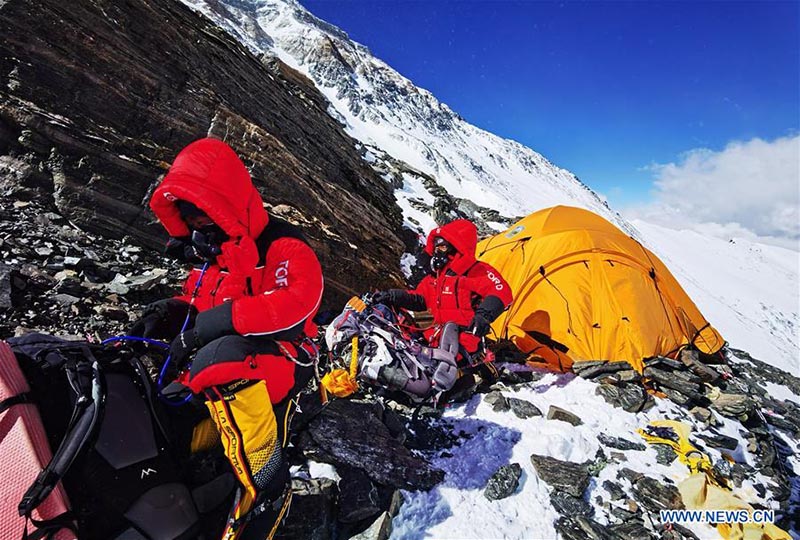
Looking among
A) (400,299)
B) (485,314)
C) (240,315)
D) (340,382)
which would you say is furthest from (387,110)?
(240,315)

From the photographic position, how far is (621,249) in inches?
337

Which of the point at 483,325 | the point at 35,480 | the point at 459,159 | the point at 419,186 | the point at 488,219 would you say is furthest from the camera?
the point at 459,159

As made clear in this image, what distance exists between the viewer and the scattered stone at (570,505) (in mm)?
4062

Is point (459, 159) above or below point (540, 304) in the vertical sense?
above

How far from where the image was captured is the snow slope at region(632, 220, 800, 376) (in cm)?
2142

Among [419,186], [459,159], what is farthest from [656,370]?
[459,159]

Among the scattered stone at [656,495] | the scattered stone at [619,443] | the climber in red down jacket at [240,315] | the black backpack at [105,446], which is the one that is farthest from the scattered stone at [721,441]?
the black backpack at [105,446]

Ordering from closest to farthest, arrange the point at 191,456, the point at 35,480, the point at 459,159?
the point at 35,480 → the point at 191,456 → the point at 459,159

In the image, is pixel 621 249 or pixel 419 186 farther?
pixel 419 186

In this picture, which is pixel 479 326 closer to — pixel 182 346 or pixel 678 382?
pixel 678 382

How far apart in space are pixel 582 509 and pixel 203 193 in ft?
15.9

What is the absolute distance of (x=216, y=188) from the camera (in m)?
3.04

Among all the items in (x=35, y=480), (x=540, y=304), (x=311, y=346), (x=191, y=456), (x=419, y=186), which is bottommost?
(x=191, y=456)

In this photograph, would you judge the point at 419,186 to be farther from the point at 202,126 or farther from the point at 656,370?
the point at 656,370
